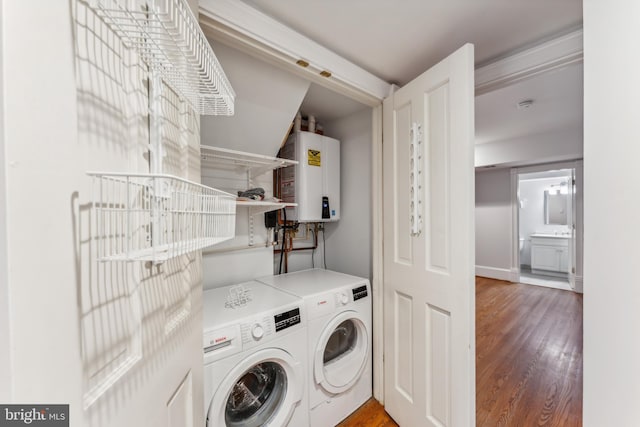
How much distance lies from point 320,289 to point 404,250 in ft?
1.93

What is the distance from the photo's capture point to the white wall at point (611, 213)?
0.68 meters

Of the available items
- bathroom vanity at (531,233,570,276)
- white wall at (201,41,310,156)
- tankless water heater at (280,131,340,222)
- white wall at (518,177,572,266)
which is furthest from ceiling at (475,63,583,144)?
white wall at (518,177,572,266)

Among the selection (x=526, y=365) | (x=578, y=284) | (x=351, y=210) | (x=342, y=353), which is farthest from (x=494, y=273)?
(x=342, y=353)

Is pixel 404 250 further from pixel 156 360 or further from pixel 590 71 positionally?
pixel 156 360

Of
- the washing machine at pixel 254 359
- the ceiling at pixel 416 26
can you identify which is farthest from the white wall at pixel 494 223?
the washing machine at pixel 254 359

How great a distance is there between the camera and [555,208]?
17.7 feet

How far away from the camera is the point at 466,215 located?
1189 millimetres

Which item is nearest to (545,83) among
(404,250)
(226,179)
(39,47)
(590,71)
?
(590,71)

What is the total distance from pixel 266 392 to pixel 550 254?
5970 millimetres

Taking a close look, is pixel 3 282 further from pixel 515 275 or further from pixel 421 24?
pixel 515 275

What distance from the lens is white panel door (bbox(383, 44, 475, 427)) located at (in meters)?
1.19

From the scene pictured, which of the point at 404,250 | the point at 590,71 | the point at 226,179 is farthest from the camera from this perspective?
the point at 226,179

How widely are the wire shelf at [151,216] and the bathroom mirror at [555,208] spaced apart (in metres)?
7.04

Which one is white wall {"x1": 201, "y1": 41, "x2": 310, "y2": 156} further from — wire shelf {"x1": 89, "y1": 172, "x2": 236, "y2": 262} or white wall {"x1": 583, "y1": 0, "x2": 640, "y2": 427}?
white wall {"x1": 583, "y1": 0, "x2": 640, "y2": 427}
